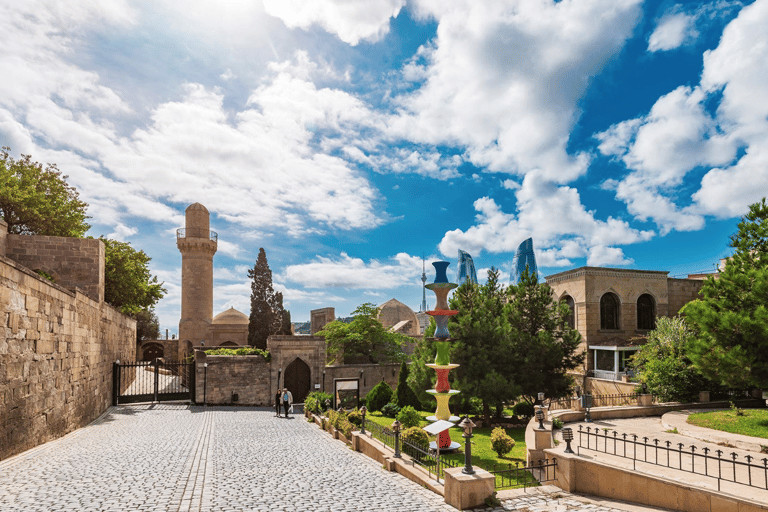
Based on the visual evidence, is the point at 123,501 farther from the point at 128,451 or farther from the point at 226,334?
the point at 226,334

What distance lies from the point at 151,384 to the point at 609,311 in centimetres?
3348

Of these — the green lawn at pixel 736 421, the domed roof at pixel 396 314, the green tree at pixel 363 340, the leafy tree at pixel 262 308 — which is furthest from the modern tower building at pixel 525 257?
the green lawn at pixel 736 421

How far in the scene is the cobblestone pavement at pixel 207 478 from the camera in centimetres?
787

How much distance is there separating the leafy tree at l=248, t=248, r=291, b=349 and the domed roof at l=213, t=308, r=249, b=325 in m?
5.97

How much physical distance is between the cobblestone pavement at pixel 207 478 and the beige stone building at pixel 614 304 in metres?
A: 21.7

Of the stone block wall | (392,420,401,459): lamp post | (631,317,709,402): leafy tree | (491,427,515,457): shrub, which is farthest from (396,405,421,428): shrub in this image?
the stone block wall

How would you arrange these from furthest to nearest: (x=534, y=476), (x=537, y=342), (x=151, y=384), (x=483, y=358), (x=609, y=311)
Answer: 1. (x=151, y=384)
2. (x=609, y=311)
3. (x=537, y=342)
4. (x=483, y=358)
5. (x=534, y=476)

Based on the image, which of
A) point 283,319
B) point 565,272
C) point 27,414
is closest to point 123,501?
point 27,414

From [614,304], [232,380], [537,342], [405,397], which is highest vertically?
[614,304]

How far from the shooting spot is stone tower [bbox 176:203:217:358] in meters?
38.3

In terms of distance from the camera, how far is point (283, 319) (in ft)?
135

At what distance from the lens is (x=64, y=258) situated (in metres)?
21.7

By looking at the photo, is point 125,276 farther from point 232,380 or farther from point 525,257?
point 525,257

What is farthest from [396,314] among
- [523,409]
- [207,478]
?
[207,478]
